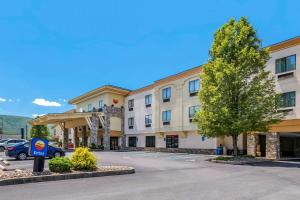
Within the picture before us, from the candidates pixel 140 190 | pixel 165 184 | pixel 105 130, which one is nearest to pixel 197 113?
pixel 165 184

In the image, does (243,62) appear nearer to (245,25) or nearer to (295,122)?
(245,25)

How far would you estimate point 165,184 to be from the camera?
13.4 metres

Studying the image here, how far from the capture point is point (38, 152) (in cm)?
1553

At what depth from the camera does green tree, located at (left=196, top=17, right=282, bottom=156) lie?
85.0 feet

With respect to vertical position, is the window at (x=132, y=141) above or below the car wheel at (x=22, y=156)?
below

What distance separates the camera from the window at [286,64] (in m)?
27.4

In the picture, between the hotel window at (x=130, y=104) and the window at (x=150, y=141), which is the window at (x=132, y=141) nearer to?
the window at (x=150, y=141)

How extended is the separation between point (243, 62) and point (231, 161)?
8.01 m

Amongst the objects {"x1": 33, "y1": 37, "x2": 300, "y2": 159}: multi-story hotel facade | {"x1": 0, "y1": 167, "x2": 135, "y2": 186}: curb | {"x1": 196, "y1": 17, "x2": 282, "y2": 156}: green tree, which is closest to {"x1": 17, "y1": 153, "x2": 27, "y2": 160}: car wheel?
{"x1": 0, "y1": 167, "x2": 135, "y2": 186}: curb

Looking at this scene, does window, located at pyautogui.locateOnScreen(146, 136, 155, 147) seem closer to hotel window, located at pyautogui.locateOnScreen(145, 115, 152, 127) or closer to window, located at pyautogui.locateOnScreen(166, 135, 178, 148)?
hotel window, located at pyautogui.locateOnScreen(145, 115, 152, 127)

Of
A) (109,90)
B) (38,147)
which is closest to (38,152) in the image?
(38,147)

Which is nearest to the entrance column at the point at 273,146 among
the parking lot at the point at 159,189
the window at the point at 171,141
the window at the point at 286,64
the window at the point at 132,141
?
the window at the point at 286,64

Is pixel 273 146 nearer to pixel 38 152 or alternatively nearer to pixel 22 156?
pixel 38 152

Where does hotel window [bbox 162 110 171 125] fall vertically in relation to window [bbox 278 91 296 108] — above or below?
below
